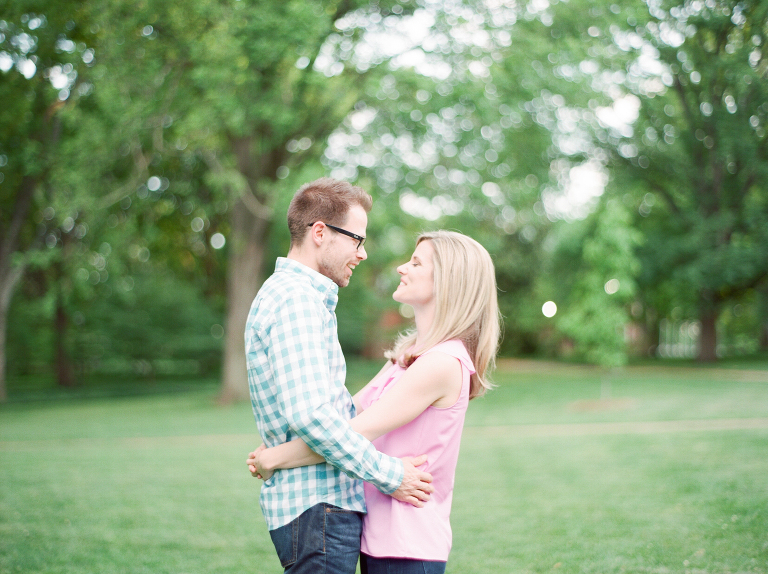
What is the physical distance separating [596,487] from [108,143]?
509 inches

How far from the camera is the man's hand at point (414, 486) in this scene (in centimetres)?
222

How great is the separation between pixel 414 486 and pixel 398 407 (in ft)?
0.86

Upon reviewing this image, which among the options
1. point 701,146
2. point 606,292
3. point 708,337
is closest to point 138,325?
point 606,292

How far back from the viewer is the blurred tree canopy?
13.3 m

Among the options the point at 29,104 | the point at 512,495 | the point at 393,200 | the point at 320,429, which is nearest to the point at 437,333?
the point at 320,429

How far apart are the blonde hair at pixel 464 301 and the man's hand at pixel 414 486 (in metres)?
0.39

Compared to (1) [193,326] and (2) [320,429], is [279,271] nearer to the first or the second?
(2) [320,429]

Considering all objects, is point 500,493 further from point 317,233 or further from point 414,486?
point 317,233

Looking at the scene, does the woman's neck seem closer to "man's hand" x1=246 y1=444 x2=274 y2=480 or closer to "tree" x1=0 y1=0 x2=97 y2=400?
"man's hand" x1=246 y1=444 x2=274 y2=480

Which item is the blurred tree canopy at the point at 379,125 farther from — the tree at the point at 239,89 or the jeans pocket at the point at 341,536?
the jeans pocket at the point at 341,536

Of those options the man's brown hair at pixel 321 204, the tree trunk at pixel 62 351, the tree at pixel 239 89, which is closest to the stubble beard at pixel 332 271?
the man's brown hair at pixel 321 204

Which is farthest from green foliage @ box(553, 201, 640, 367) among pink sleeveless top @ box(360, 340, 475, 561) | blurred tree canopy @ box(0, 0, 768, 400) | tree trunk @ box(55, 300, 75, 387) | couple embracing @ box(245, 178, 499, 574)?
tree trunk @ box(55, 300, 75, 387)

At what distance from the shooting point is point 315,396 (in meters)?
2.07

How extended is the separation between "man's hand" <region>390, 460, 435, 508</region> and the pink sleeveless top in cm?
A: 6
